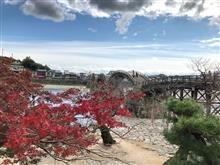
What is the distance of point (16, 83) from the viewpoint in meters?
8.48

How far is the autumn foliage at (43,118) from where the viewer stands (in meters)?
5.82

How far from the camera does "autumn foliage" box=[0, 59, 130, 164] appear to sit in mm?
5816

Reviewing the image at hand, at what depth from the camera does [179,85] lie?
41281mm

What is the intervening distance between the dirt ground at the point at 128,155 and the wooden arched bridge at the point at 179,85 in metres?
9.92

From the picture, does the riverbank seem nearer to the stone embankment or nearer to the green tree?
the stone embankment

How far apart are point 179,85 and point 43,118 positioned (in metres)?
36.1

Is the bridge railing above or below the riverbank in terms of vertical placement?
above

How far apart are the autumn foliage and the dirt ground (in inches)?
282

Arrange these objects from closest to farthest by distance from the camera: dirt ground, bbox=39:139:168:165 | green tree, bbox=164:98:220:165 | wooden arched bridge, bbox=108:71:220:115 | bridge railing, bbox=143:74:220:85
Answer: green tree, bbox=164:98:220:165 → dirt ground, bbox=39:139:168:165 → bridge railing, bbox=143:74:220:85 → wooden arched bridge, bbox=108:71:220:115

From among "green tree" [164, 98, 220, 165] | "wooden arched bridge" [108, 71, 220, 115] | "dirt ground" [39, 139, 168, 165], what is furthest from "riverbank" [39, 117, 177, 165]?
"wooden arched bridge" [108, 71, 220, 115]

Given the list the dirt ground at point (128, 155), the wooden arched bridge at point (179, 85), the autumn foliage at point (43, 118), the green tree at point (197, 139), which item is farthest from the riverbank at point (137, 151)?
the wooden arched bridge at point (179, 85)

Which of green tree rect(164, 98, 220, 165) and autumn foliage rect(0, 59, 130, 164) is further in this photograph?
green tree rect(164, 98, 220, 165)

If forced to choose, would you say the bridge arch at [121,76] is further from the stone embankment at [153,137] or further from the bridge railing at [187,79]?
the stone embankment at [153,137]

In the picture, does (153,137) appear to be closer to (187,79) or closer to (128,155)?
(128,155)
